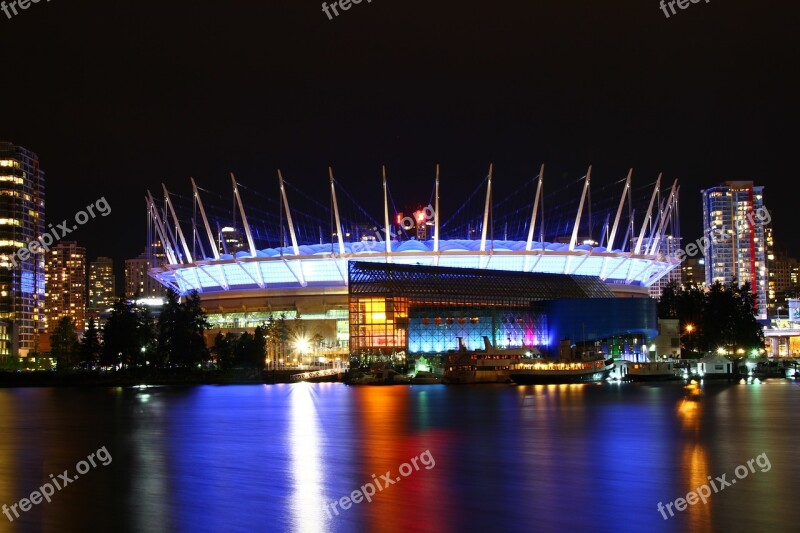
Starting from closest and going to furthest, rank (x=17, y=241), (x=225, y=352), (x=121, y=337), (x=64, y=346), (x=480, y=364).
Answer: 1. (x=480, y=364)
2. (x=121, y=337)
3. (x=225, y=352)
4. (x=64, y=346)
5. (x=17, y=241)

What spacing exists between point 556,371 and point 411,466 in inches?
2623

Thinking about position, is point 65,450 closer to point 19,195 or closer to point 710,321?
point 710,321

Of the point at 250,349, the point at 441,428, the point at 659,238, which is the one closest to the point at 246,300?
the point at 250,349

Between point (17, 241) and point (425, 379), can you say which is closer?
point (425, 379)

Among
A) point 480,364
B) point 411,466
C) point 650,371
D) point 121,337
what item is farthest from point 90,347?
point 411,466

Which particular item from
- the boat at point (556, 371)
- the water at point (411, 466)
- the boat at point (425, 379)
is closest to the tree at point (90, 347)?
the boat at point (425, 379)

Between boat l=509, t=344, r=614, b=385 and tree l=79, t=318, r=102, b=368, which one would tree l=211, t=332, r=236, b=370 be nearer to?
tree l=79, t=318, r=102, b=368

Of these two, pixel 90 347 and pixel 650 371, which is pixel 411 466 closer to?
pixel 650 371

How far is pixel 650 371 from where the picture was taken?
106 meters

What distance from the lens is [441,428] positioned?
47.4 m

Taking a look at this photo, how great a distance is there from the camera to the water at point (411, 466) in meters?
25.3

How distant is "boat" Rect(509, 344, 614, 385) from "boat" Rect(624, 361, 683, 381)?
15.5 ft

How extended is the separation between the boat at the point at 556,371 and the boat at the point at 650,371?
4.74 m

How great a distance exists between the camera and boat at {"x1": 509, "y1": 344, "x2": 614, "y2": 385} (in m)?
98.1
